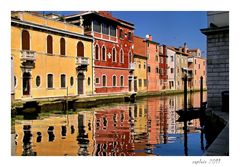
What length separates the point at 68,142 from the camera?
5.16 metres

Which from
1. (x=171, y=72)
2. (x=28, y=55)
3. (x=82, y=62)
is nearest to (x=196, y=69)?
(x=171, y=72)

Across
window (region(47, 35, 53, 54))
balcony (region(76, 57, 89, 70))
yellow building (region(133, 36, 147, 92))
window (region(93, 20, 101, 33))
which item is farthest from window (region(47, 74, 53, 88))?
yellow building (region(133, 36, 147, 92))

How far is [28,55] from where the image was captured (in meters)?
6.33

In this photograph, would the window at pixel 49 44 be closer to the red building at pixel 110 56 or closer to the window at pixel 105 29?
the red building at pixel 110 56

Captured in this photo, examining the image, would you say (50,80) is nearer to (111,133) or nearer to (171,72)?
(111,133)

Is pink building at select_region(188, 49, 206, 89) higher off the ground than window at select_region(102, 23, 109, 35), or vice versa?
window at select_region(102, 23, 109, 35)

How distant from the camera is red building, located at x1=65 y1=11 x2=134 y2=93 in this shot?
672 cm

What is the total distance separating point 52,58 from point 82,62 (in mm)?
649

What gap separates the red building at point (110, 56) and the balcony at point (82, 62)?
231 mm

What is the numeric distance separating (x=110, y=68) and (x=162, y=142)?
8.17ft

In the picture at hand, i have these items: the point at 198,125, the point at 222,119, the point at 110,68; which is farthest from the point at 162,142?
Result: the point at 110,68

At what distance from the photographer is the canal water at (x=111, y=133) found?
4.71 metres

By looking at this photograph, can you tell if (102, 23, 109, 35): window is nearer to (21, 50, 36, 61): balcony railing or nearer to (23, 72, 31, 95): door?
(21, 50, 36, 61): balcony railing

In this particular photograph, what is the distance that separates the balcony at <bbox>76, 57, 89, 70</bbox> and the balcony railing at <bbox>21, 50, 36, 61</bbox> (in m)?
0.90
